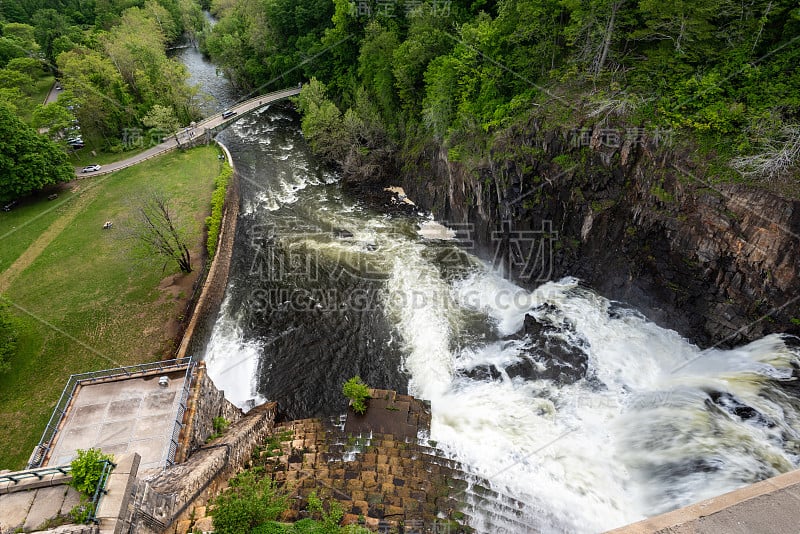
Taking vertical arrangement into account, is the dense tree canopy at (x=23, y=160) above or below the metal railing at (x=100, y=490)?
above

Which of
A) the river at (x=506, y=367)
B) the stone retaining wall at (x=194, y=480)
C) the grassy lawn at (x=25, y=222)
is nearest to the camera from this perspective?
the stone retaining wall at (x=194, y=480)

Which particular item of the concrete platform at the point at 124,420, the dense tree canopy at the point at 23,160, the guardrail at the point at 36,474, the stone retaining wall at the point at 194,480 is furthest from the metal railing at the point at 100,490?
the dense tree canopy at the point at 23,160

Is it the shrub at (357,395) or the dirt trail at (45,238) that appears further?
the dirt trail at (45,238)

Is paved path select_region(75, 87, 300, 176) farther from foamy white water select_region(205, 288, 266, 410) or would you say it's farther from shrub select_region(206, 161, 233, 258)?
foamy white water select_region(205, 288, 266, 410)

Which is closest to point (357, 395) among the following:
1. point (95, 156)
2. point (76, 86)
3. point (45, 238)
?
point (45, 238)

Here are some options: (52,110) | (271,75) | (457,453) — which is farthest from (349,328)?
(271,75)

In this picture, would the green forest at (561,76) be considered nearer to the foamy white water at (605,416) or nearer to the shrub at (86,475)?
the foamy white water at (605,416)

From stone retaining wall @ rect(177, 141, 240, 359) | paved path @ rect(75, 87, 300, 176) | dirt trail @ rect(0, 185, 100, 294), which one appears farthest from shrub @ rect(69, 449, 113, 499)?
paved path @ rect(75, 87, 300, 176)
